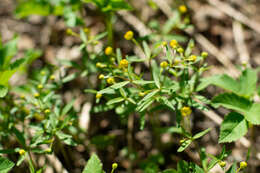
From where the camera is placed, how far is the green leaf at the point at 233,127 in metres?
1.92

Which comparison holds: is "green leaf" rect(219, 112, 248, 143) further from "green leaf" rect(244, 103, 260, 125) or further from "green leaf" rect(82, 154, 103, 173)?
"green leaf" rect(82, 154, 103, 173)

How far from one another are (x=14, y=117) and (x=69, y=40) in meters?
1.52

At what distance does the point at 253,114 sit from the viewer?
204cm

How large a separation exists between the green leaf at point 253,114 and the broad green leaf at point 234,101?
0.11 ft

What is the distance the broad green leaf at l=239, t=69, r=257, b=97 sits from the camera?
2.18m

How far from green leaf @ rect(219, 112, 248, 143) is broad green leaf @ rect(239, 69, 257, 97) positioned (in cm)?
27

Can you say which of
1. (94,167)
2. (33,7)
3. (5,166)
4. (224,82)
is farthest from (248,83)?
(33,7)

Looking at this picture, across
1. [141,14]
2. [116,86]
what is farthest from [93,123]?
[141,14]

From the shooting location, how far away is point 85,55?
2533mm

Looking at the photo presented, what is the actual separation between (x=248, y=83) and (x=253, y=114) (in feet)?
0.96

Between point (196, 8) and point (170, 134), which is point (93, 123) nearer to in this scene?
point (170, 134)

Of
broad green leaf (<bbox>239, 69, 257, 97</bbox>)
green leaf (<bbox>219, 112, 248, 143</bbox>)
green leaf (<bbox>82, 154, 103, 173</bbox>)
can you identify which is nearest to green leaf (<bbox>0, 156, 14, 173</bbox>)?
green leaf (<bbox>82, 154, 103, 173</bbox>)

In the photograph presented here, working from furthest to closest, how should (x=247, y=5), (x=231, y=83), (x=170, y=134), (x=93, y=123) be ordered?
(x=247, y=5)
(x=93, y=123)
(x=170, y=134)
(x=231, y=83)

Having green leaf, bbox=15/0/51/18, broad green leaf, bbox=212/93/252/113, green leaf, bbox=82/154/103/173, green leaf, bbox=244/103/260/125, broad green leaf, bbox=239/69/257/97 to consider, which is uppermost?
green leaf, bbox=15/0/51/18
